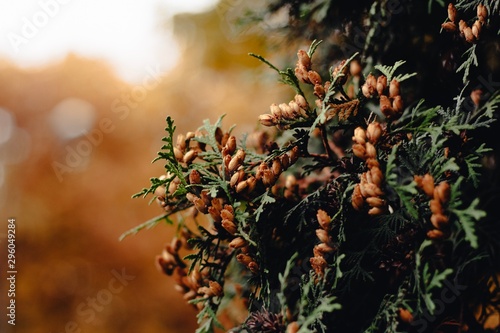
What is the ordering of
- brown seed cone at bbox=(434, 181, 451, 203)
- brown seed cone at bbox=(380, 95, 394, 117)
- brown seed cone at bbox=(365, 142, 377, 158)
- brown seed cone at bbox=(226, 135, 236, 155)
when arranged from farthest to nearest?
brown seed cone at bbox=(226, 135, 236, 155) → brown seed cone at bbox=(380, 95, 394, 117) → brown seed cone at bbox=(365, 142, 377, 158) → brown seed cone at bbox=(434, 181, 451, 203)

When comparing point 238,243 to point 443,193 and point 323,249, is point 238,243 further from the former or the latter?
point 443,193

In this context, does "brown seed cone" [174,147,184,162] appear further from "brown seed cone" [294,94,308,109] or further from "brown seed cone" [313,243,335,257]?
"brown seed cone" [313,243,335,257]

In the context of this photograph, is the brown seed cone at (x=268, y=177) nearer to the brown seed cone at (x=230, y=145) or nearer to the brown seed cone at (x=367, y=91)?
the brown seed cone at (x=230, y=145)

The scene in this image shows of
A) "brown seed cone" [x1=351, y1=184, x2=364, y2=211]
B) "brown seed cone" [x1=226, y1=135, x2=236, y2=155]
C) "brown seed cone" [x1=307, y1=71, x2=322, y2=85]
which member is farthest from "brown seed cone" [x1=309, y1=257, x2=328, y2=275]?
"brown seed cone" [x1=307, y1=71, x2=322, y2=85]

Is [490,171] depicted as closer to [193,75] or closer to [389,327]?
[389,327]

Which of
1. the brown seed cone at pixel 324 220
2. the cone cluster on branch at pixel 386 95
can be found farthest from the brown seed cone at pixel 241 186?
the cone cluster on branch at pixel 386 95

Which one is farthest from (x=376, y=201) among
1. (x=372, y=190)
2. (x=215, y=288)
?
(x=215, y=288)

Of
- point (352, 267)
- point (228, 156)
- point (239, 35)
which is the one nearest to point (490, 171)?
point (352, 267)
